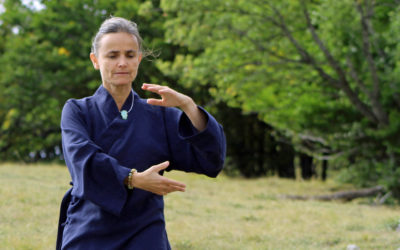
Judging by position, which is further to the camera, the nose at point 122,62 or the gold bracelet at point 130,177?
the nose at point 122,62

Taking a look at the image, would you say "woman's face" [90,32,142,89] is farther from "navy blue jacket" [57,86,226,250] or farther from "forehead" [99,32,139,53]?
"navy blue jacket" [57,86,226,250]

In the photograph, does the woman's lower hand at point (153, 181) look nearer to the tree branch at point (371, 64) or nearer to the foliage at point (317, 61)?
the foliage at point (317, 61)

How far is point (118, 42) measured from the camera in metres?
2.65

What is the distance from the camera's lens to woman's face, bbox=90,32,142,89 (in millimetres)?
2650

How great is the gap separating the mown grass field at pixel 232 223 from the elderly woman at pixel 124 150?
312cm

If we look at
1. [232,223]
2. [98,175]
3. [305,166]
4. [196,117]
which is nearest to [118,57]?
[196,117]

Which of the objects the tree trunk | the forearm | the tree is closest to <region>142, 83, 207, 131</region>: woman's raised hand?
the forearm

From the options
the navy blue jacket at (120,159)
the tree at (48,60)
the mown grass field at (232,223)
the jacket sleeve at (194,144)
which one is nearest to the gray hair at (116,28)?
the navy blue jacket at (120,159)

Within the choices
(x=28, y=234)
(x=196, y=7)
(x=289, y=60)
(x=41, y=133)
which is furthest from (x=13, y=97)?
(x=28, y=234)

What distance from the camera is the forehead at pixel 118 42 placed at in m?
2.65

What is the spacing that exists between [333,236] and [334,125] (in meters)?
6.78

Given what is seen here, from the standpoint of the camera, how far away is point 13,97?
18.9 meters

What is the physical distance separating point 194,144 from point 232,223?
532 centimetres

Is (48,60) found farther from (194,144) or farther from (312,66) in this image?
(194,144)
